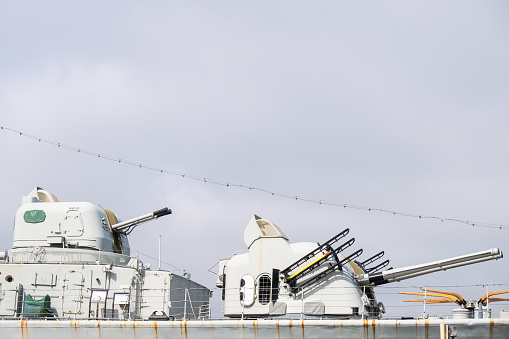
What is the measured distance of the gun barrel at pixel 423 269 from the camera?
762 inches

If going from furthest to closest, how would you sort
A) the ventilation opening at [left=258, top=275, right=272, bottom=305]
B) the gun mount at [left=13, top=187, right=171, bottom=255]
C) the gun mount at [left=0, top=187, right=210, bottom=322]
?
the gun mount at [left=13, top=187, right=171, bottom=255], the gun mount at [left=0, top=187, right=210, bottom=322], the ventilation opening at [left=258, top=275, right=272, bottom=305]

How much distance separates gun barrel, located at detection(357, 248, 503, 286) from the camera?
19.4m

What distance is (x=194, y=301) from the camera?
2478cm

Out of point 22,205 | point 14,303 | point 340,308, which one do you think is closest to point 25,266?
point 14,303

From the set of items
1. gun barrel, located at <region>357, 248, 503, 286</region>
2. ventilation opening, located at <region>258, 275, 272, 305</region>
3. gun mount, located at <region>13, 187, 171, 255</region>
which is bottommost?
ventilation opening, located at <region>258, 275, 272, 305</region>

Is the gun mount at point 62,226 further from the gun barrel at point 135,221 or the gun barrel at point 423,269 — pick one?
the gun barrel at point 423,269

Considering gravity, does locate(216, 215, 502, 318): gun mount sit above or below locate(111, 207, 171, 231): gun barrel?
below

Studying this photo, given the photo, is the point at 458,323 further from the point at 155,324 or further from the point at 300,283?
the point at 155,324

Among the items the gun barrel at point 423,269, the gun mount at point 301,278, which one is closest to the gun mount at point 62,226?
the gun mount at point 301,278

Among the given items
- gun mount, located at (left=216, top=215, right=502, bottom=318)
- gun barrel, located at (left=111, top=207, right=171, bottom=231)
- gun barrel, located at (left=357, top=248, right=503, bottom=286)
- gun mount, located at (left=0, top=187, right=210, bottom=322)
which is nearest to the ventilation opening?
gun mount, located at (left=216, top=215, right=502, bottom=318)

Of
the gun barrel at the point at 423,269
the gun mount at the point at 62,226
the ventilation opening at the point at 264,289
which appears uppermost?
the gun mount at the point at 62,226

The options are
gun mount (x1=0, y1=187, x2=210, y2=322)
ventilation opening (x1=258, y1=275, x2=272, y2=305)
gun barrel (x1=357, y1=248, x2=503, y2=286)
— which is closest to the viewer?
gun barrel (x1=357, y1=248, x2=503, y2=286)

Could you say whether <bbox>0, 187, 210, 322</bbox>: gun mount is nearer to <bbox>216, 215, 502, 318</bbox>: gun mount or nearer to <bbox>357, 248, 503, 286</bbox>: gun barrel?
<bbox>216, 215, 502, 318</bbox>: gun mount

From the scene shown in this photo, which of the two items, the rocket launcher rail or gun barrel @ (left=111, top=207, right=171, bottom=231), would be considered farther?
gun barrel @ (left=111, top=207, right=171, bottom=231)
